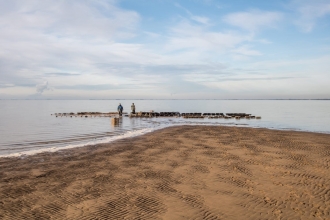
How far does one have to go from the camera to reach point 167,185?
→ 9430mm

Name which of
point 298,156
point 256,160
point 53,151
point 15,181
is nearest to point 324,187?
point 256,160

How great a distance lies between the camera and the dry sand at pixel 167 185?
717 cm

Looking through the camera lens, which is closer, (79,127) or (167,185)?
(167,185)

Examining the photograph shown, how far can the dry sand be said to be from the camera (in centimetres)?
717

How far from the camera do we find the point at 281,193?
8609 millimetres

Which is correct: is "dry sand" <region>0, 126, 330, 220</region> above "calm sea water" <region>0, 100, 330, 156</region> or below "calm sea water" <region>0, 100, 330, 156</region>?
below

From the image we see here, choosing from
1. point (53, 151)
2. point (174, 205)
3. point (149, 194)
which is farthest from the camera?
point (53, 151)

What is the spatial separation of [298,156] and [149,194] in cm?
1054

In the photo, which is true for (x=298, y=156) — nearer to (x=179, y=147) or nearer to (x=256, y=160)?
(x=256, y=160)

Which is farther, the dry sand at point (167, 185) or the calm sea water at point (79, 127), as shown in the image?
the calm sea water at point (79, 127)

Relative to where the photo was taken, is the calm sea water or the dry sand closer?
the dry sand

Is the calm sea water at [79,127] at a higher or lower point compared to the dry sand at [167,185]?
higher

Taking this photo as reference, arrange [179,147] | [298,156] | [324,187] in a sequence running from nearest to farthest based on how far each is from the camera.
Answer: [324,187] → [298,156] → [179,147]

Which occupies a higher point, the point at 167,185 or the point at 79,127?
the point at 79,127
